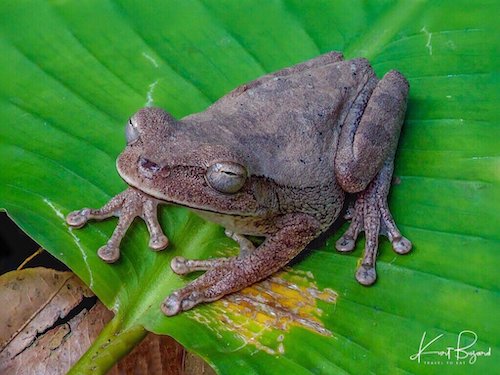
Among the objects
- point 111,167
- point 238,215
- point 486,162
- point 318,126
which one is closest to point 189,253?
point 238,215

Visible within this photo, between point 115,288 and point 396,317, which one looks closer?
point 396,317

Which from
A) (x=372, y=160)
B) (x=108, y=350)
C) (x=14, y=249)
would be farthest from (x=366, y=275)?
(x=14, y=249)

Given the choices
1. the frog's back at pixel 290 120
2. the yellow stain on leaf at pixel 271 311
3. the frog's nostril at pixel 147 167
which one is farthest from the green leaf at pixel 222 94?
the frog's nostril at pixel 147 167

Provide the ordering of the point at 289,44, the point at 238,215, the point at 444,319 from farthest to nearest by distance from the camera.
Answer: the point at 289,44
the point at 238,215
the point at 444,319

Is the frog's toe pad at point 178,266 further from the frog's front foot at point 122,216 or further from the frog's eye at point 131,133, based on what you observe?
the frog's eye at point 131,133

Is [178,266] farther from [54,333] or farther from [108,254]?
[54,333]

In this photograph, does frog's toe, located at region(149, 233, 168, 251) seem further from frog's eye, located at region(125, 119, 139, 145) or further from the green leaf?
frog's eye, located at region(125, 119, 139, 145)

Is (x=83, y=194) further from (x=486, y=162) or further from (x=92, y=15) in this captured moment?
(x=486, y=162)
